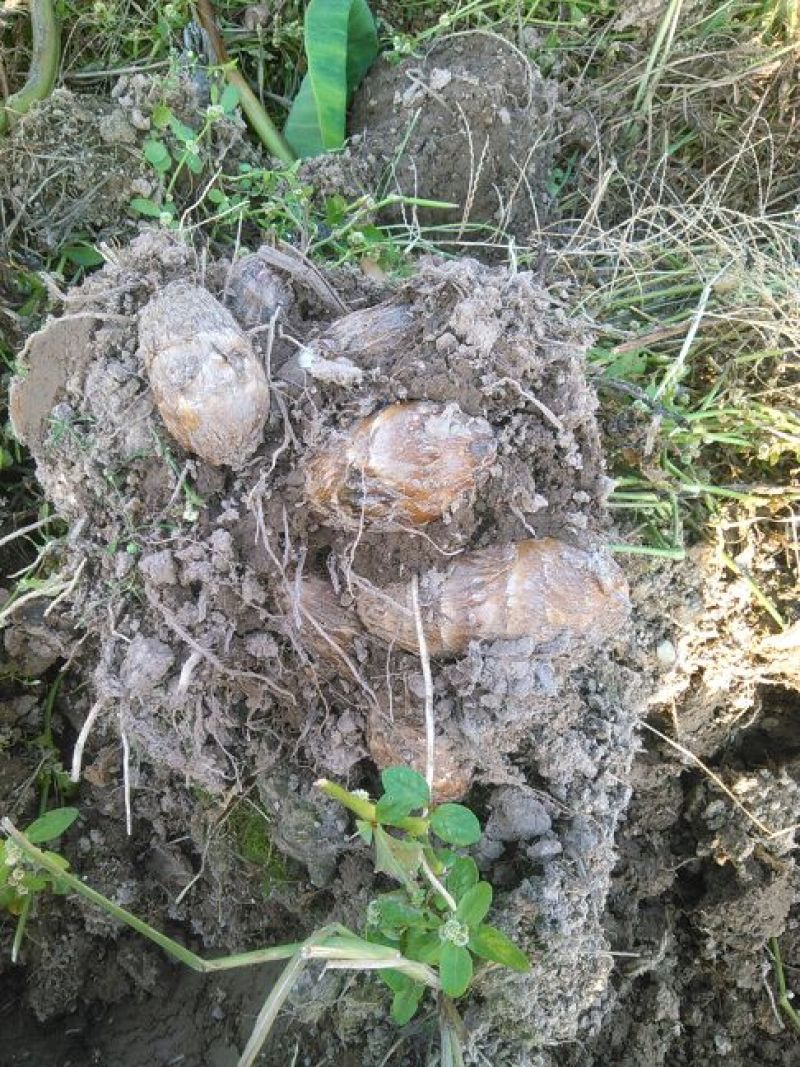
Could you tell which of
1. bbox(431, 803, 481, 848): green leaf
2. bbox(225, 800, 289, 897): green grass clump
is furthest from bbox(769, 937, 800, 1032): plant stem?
bbox(225, 800, 289, 897): green grass clump

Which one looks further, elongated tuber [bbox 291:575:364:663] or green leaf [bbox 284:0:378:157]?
green leaf [bbox 284:0:378:157]

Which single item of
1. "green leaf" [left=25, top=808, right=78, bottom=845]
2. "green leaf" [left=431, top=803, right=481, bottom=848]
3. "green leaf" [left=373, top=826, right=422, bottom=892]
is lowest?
"green leaf" [left=25, top=808, right=78, bottom=845]

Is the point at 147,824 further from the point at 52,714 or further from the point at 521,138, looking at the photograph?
the point at 521,138

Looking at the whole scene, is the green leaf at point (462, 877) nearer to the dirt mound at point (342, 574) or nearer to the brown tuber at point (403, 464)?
the dirt mound at point (342, 574)

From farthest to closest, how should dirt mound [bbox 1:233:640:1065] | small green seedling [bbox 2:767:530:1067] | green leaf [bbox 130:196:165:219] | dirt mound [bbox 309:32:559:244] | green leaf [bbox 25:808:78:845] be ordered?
1. dirt mound [bbox 309:32:559:244]
2. green leaf [bbox 130:196:165:219]
3. green leaf [bbox 25:808:78:845]
4. dirt mound [bbox 1:233:640:1065]
5. small green seedling [bbox 2:767:530:1067]

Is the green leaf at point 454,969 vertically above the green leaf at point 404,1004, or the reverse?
the green leaf at point 454,969

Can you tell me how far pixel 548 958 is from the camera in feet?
4.53

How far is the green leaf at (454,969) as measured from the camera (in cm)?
117

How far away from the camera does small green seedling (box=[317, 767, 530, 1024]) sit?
118 cm

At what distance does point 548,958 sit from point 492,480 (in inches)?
30.6

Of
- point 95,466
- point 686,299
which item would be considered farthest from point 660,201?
point 95,466

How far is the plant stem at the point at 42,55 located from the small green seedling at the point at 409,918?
1.46 m

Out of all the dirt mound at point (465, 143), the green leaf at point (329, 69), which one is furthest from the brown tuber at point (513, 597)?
the green leaf at point (329, 69)

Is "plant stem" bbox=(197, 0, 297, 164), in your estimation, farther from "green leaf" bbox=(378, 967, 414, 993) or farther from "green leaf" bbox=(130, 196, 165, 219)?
"green leaf" bbox=(378, 967, 414, 993)
